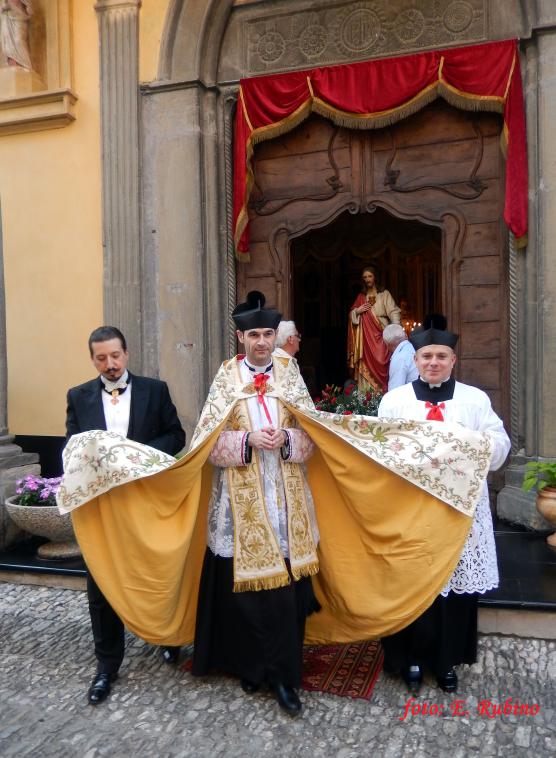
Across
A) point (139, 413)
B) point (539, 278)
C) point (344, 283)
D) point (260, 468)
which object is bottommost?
point (260, 468)

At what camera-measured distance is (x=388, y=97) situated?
20.0 feet

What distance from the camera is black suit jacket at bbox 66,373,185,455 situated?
11.9 feet

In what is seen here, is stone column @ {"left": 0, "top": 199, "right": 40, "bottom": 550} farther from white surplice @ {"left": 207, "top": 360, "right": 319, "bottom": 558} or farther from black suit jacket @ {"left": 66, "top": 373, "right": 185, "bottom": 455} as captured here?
white surplice @ {"left": 207, "top": 360, "right": 319, "bottom": 558}

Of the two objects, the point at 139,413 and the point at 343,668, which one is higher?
the point at 139,413

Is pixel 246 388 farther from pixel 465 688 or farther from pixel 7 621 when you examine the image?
pixel 7 621

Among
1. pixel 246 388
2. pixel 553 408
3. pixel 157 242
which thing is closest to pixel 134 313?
pixel 157 242

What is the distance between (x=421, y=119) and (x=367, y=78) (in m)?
0.64

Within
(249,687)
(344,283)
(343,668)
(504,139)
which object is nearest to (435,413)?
(343,668)

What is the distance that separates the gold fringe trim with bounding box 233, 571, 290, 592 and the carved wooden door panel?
360 centimetres

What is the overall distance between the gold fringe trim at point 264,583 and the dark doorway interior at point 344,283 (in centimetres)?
755

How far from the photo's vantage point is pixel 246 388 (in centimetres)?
340

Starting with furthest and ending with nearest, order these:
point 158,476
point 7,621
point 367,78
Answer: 1. point 367,78
2. point 7,621
3. point 158,476

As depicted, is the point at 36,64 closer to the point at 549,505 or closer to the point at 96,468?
the point at 96,468

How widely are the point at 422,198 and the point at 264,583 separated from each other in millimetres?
4373
